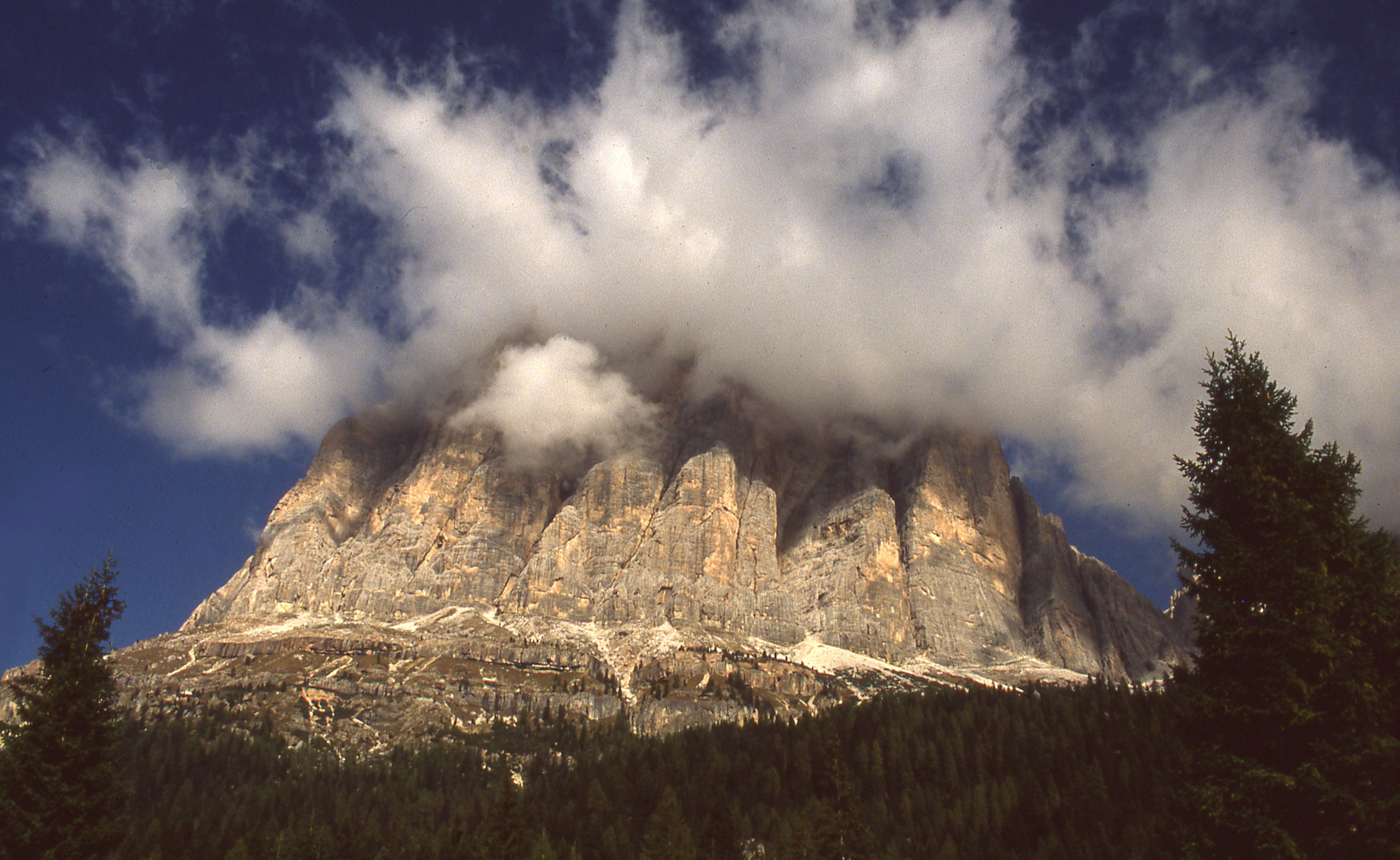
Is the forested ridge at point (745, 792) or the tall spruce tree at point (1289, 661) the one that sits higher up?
the forested ridge at point (745, 792)

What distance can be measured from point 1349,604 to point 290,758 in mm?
210601

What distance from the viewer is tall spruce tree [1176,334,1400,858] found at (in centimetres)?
1622

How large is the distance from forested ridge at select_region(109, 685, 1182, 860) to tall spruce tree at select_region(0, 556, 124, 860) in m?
42.8

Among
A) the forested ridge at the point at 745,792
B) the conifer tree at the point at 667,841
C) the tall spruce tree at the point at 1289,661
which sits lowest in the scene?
the tall spruce tree at the point at 1289,661

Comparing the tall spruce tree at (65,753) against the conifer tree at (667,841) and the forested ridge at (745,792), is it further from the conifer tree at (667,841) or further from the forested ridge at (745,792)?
the conifer tree at (667,841)

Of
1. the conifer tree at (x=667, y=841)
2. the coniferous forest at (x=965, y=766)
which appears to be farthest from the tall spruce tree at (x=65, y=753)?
the conifer tree at (x=667, y=841)

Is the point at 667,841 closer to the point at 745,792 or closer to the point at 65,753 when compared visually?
the point at 745,792

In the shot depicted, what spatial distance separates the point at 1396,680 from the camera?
16844 millimetres

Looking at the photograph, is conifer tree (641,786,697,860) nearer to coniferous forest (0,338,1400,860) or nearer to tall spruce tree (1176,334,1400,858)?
coniferous forest (0,338,1400,860)

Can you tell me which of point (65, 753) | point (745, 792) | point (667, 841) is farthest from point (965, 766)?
point (65, 753)

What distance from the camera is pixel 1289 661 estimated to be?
677 inches

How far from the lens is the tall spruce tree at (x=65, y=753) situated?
27.0 meters

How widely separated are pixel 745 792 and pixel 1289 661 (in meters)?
129

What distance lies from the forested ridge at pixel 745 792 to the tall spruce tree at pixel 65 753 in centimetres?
4281
